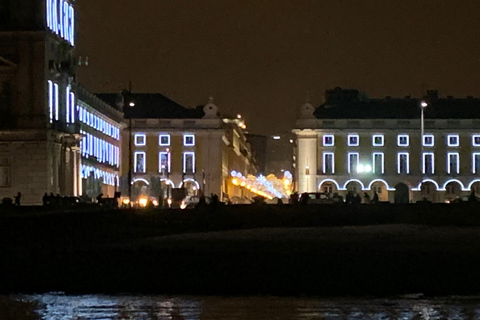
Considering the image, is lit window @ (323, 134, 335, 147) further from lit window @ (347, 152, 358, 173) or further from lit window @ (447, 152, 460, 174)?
lit window @ (447, 152, 460, 174)

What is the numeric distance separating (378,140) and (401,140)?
3.31m

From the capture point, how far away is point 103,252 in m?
32.0

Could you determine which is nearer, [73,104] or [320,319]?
[320,319]

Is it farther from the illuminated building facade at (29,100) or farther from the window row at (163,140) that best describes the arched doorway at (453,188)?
the illuminated building facade at (29,100)

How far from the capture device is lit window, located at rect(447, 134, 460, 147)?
17462 centimetres

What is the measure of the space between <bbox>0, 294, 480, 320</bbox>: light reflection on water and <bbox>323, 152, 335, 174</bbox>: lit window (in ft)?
489

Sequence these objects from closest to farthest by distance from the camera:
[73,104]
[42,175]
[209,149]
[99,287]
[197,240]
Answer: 1. [99,287]
2. [197,240]
3. [42,175]
4. [73,104]
5. [209,149]

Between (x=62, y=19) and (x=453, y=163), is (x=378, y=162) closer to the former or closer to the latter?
(x=453, y=163)

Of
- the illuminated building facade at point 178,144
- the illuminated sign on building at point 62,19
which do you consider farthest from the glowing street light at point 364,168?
the illuminated sign on building at point 62,19

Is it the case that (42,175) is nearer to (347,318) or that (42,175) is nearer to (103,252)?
(103,252)

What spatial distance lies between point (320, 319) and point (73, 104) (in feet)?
267

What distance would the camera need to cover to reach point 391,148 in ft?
578

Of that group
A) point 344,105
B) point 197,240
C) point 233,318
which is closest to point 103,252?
point 197,240

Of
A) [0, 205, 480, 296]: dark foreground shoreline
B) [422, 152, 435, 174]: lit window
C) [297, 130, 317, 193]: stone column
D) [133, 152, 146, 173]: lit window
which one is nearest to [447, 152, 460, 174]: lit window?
[422, 152, 435, 174]: lit window
